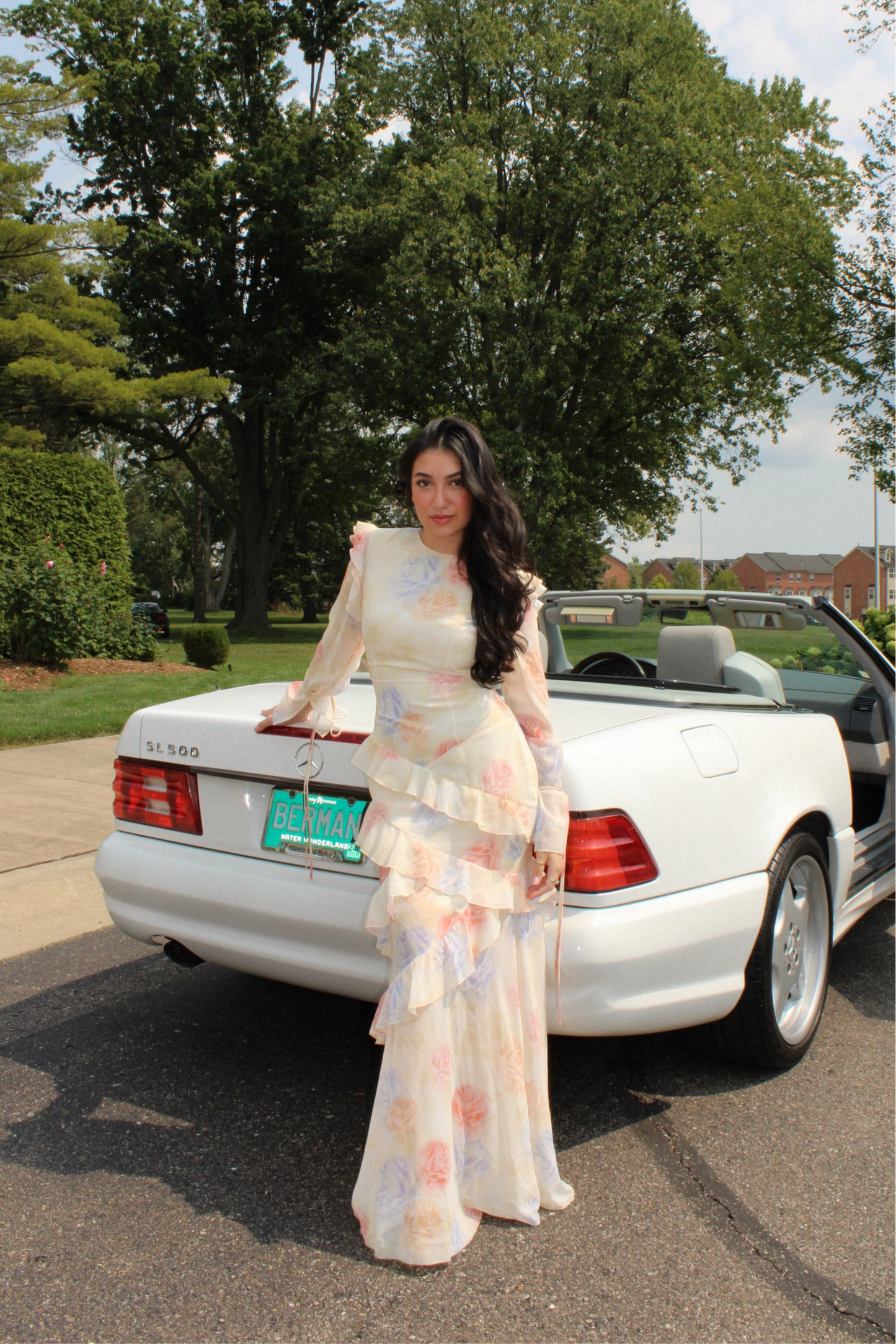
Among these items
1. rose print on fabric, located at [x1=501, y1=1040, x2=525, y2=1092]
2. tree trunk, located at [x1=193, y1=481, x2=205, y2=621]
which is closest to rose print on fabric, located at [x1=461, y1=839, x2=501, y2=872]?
rose print on fabric, located at [x1=501, y1=1040, x2=525, y2=1092]

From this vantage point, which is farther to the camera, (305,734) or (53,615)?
(53,615)

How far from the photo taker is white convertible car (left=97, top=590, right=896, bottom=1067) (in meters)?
2.65

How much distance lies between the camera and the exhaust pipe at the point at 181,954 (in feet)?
10.7

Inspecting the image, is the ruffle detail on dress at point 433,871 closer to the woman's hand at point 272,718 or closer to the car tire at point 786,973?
the woman's hand at point 272,718

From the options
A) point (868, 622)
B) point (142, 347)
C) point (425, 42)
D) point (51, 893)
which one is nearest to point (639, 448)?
point (425, 42)

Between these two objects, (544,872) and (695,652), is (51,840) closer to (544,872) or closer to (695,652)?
(695,652)

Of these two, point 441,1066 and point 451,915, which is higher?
point 451,915

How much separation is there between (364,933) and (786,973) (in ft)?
4.47

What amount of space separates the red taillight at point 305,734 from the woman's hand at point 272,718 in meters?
0.01

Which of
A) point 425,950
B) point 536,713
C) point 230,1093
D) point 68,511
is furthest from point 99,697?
point 425,950

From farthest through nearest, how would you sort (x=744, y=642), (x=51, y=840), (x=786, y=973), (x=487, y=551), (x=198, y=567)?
(x=198, y=567), (x=51, y=840), (x=744, y=642), (x=786, y=973), (x=487, y=551)

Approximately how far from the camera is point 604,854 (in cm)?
263

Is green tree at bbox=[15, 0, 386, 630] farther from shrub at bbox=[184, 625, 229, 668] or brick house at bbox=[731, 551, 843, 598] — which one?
brick house at bbox=[731, 551, 843, 598]

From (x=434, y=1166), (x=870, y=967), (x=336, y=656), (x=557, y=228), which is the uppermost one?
(x=557, y=228)
